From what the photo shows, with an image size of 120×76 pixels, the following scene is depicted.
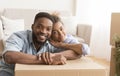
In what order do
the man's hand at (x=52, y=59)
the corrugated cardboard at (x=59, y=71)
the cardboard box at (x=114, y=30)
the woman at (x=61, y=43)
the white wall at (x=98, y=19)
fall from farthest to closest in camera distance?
1. the white wall at (x=98, y=19)
2. the cardboard box at (x=114, y=30)
3. the woman at (x=61, y=43)
4. the man's hand at (x=52, y=59)
5. the corrugated cardboard at (x=59, y=71)

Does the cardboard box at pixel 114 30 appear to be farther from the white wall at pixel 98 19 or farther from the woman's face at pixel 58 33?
the white wall at pixel 98 19

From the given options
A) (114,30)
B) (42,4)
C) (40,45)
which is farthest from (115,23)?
(42,4)

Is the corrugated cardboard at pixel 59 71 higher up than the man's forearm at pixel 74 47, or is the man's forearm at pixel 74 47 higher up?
the man's forearm at pixel 74 47

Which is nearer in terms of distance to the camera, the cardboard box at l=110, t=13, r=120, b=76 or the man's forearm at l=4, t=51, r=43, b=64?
the man's forearm at l=4, t=51, r=43, b=64

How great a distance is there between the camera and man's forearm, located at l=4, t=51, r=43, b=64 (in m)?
1.16

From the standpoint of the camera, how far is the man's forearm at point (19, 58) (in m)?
1.16

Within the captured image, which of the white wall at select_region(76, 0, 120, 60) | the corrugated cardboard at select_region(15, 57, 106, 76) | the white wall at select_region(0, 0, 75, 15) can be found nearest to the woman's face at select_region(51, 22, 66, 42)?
the corrugated cardboard at select_region(15, 57, 106, 76)

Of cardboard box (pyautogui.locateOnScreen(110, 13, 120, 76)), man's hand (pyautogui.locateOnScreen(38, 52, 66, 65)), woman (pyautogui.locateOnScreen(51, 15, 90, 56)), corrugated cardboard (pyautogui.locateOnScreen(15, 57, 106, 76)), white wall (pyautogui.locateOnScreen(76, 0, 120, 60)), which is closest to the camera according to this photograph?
corrugated cardboard (pyautogui.locateOnScreen(15, 57, 106, 76))

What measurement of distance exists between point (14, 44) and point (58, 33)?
0.26 metres

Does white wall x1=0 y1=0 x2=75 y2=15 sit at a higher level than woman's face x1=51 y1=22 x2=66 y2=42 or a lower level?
higher

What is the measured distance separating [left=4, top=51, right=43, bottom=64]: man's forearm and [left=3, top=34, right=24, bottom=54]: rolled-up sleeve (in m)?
0.04

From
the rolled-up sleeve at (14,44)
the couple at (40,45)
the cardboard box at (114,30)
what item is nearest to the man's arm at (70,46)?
the couple at (40,45)

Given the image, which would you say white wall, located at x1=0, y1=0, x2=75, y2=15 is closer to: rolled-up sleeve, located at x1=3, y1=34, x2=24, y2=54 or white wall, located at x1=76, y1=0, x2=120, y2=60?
white wall, located at x1=76, y1=0, x2=120, y2=60

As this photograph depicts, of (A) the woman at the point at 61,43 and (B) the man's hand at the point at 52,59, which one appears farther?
(A) the woman at the point at 61,43
